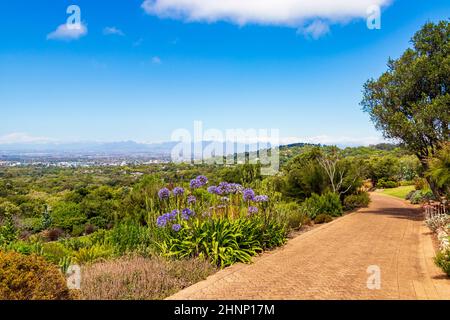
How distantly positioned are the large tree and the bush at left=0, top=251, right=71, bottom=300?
49.6 feet

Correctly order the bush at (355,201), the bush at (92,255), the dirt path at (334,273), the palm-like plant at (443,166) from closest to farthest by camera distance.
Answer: the dirt path at (334,273) < the bush at (92,255) < the palm-like plant at (443,166) < the bush at (355,201)

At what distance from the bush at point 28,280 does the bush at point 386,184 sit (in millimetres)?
42218

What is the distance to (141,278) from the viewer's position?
5.57 m

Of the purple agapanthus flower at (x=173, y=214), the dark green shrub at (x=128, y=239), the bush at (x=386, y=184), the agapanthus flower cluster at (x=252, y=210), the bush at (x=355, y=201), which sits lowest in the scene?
the bush at (x=386, y=184)

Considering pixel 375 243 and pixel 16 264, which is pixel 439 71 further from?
pixel 16 264

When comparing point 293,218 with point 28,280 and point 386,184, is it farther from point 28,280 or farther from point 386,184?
point 386,184

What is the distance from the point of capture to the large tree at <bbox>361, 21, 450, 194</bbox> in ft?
50.1

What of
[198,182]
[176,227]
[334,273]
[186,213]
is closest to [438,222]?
[334,273]

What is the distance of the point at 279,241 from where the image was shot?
908cm

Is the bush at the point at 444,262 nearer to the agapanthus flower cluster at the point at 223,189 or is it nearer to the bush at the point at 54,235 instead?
the agapanthus flower cluster at the point at 223,189

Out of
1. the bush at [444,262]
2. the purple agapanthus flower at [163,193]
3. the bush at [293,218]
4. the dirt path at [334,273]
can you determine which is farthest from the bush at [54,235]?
the bush at [444,262]

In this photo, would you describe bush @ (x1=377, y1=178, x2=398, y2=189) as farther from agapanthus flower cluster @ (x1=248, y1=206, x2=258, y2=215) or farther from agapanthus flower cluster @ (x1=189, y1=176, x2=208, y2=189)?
agapanthus flower cluster @ (x1=189, y1=176, x2=208, y2=189)

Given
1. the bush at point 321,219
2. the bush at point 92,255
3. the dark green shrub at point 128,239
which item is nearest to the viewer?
the bush at point 92,255

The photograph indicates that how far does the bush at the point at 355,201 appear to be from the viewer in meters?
20.4
